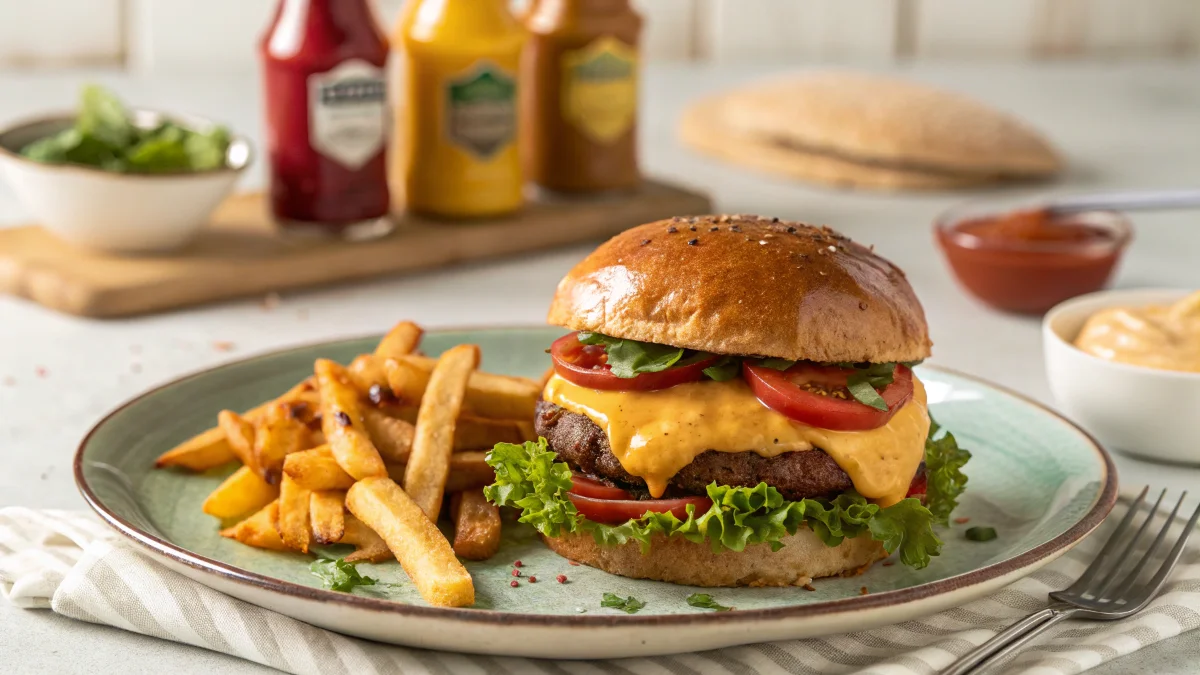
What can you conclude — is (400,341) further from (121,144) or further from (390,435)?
(121,144)

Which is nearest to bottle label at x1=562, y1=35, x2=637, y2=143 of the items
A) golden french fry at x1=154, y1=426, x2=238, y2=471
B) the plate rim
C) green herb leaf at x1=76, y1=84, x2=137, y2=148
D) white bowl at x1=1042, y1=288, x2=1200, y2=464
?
green herb leaf at x1=76, y1=84, x2=137, y2=148

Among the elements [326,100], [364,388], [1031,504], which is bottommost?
[1031,504]

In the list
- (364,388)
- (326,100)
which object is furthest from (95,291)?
(364,388)

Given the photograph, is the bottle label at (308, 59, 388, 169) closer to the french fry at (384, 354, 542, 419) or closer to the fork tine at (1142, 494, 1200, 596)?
the french fry at (384, 354, 542, 419)

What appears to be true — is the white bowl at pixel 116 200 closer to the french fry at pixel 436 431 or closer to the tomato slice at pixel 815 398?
the french fry at pixel 436 431

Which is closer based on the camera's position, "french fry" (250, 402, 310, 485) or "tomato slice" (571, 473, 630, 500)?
"tomato slice" (571, 473, 630, 500)

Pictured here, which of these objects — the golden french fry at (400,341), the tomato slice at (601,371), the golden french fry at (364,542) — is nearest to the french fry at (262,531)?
the golden french fry at (364,542)

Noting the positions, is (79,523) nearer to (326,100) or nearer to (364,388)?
(364,388)
